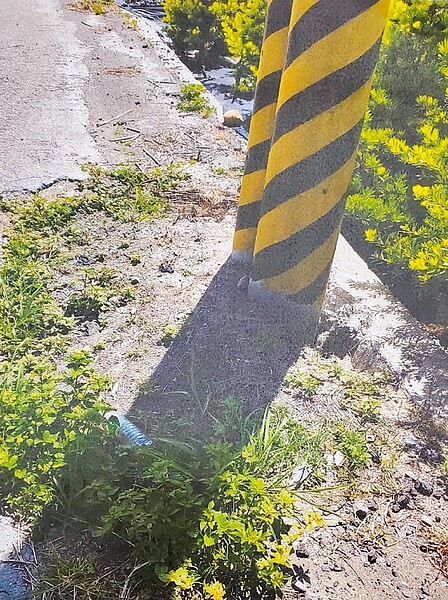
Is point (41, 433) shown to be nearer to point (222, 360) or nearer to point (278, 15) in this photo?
point (222, 360)

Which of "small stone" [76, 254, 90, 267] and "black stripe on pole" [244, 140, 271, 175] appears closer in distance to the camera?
"black stripe on pole" [244, 140, 271, 175]

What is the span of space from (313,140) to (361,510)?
4.73 feet

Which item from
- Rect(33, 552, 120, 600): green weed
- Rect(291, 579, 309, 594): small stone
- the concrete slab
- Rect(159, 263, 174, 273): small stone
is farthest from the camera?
the concrete slab

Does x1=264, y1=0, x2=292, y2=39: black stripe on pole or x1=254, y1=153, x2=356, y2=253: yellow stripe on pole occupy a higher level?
x1=264, y1=0, x2=292, y2=39: black stripe on pole

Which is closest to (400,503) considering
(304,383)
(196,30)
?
(304,383)

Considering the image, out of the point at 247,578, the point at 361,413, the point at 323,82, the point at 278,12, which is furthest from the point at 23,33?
the point at 247,578

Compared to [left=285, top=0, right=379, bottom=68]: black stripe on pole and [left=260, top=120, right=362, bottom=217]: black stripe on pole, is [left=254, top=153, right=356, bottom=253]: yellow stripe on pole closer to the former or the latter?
[left=260, top=120, right=362, bottom=217]: black stripe on pole

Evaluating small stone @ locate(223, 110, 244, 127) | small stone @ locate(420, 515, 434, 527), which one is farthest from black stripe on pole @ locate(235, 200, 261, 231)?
small stone @ locate(223, 110, 244, 127)

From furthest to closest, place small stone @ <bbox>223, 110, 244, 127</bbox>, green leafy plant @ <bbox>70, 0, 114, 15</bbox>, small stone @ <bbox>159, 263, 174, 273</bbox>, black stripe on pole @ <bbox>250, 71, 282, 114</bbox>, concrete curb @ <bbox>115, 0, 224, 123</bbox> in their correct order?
green leafy plant @ <bbox>70, 0, 114, 15</bbox> < concrete curb @ <bbox>115, 0, 224, 123</bbox> < small stone @ <bbox>223, 110, 244, 127</bbox> < small stone @ <bbox>159, 263, 174, 273</bbox> < black stripe on pole @ <bbox>250, 71, 282, 114</bbox>

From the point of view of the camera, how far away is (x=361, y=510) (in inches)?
82.9

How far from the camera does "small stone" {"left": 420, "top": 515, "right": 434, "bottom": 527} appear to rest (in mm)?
2098

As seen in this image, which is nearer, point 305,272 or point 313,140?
point 313,140

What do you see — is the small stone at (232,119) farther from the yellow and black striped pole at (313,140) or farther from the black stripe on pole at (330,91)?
the black stripe on pole at (330,91)

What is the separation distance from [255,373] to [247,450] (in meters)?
0.56
